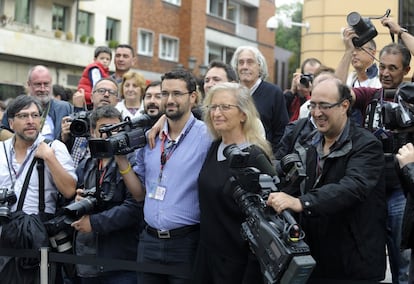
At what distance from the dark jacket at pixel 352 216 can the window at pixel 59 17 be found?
2282 centimetres

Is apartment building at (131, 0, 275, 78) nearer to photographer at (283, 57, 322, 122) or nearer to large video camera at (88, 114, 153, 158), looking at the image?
photographer at (283, 57, 322, 122)

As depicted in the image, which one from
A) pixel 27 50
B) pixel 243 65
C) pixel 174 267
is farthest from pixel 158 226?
pixel 27 50

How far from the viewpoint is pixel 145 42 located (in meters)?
29.9

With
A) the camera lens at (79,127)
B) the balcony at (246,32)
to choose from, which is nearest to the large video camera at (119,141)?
the camera lens at (79,127)

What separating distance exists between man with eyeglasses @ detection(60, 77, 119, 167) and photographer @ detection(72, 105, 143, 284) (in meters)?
0.43

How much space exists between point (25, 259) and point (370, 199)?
2761 millimetres

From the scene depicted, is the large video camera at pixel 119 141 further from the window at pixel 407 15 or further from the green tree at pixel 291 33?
the green tree at pixel 291 33

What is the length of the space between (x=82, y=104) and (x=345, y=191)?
4.19m

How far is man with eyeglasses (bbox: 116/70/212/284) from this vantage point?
4520mm

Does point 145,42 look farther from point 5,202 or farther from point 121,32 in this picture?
point 5,202

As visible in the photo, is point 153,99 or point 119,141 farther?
point 153,99

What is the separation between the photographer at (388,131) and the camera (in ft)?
15.3

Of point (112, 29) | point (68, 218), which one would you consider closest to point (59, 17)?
point (112, 29)

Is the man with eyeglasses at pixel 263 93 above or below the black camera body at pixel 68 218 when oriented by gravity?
above
